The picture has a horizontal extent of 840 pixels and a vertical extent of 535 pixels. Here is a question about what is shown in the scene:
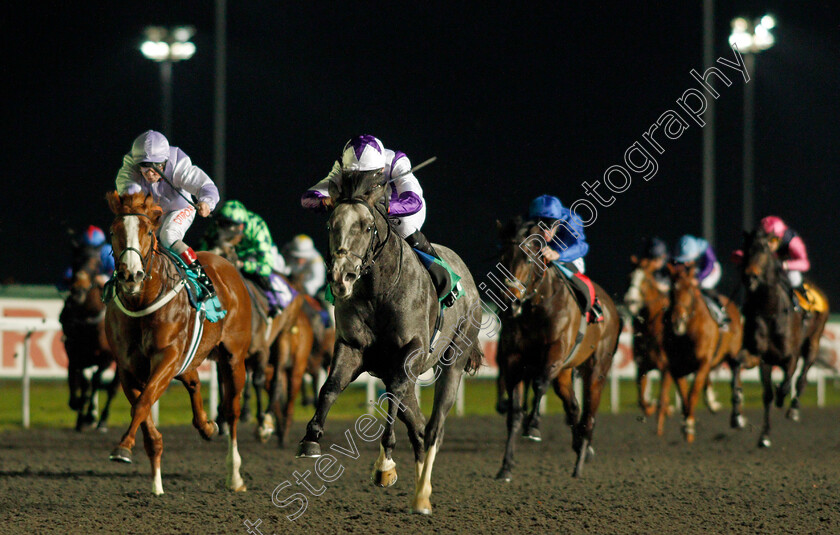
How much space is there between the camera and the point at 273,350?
9.64m

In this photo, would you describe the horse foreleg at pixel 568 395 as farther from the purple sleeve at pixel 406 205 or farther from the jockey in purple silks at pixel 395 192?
the purple sleeve at pixel 406 205

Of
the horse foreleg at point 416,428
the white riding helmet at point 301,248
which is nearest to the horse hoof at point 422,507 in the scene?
the horse foreleg at point 416,428

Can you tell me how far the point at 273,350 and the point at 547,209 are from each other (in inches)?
132

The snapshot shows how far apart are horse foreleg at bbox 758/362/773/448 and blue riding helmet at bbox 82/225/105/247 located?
23.3 feet

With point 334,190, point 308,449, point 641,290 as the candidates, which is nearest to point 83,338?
point 334,190

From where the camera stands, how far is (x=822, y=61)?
19.9m

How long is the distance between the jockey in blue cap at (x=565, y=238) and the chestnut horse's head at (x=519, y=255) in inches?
14.1

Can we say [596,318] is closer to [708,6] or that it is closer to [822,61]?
[708,6]

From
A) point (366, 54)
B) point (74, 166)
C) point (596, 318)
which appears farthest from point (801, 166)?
point (596, 318)

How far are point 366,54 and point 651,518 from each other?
20170 mm

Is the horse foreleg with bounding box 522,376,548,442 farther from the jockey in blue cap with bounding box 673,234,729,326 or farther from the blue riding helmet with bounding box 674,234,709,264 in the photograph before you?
the blue riding helmet with bounding box 674,234,709,264

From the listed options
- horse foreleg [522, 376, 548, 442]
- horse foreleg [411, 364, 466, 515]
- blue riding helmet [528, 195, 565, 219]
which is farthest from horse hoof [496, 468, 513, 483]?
blue riding helmet [528, 195, 565, 219]

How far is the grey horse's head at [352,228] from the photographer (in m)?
4.39

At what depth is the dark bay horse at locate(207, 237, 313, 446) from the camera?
8.47 metres
